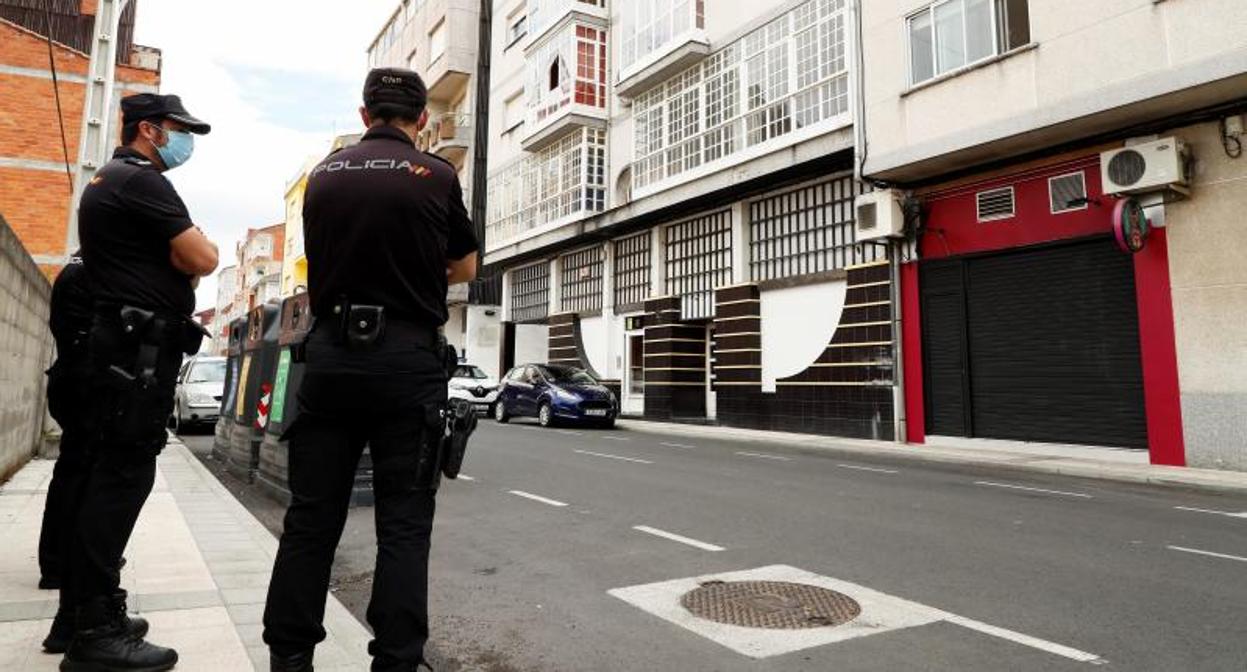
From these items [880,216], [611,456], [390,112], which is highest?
[880,216]

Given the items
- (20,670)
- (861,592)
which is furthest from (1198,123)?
(20,670)

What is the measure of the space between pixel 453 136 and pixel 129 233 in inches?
1225

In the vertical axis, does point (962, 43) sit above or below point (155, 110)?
above

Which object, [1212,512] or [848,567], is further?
[1212,512]

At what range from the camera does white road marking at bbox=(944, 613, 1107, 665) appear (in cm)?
332

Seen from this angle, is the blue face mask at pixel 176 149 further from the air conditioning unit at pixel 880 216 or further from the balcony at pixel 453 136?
the balcony at pixel 453 136

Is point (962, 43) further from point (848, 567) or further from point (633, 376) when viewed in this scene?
point (633, 376)

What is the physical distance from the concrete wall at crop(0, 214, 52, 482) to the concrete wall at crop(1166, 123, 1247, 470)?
13782 millimetres

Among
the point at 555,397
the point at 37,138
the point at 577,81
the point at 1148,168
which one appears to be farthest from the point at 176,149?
the point at 577,81

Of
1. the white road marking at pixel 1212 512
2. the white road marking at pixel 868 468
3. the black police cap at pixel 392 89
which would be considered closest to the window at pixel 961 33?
the white road marking at pixel 868 468

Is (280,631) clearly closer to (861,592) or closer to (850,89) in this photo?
(861,592)

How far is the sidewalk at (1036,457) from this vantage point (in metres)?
9.62

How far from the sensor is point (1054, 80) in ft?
38.9

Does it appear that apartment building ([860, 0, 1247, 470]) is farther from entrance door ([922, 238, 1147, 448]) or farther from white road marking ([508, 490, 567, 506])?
white road marking ([508, 490, 567, 506])
